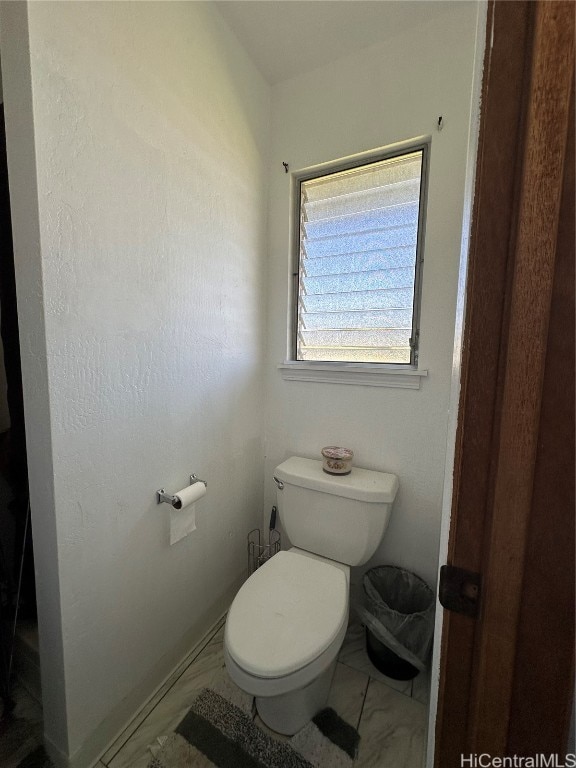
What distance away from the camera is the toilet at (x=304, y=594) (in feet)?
2.77

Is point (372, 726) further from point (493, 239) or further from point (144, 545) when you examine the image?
point (493, 239)

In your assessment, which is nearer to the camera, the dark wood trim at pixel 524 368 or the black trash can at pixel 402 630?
the dark wood trim at pixel 524 368

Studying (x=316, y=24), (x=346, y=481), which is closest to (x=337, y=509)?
(x=346, y=481)

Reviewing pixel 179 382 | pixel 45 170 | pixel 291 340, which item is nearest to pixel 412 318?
pixel 291 340

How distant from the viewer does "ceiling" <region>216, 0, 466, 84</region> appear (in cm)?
113

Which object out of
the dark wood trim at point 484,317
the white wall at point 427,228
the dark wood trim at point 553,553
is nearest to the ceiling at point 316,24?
the white wall at point 427,228

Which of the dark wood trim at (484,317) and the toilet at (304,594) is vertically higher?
the dark wood trim at (484,317)

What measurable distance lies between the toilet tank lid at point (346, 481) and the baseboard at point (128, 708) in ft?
2.47

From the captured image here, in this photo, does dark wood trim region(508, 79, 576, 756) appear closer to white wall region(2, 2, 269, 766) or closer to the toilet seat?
the toilet seat

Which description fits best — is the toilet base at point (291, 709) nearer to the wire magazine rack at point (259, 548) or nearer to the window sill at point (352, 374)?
the wire magazine rack at point (259, 548)

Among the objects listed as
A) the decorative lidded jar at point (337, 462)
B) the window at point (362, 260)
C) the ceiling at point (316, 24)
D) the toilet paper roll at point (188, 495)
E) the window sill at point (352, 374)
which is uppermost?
the ceiling at point (316, 24)

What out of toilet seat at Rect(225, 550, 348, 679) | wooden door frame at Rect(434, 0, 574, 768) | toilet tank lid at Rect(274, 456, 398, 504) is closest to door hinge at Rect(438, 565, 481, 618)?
wooden door frame at Rect(434, 0, 574, 768)

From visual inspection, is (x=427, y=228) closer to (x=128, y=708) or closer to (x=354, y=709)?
(x=354, y=709)

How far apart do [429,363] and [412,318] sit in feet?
0.73
